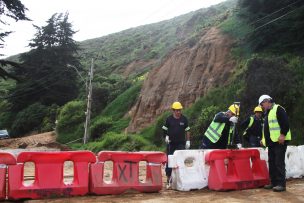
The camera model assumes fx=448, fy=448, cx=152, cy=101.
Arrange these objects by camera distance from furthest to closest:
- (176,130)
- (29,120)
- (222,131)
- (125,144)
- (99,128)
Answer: (29,120) < (99,128) < (125,144) < (176,130) < (222,131)

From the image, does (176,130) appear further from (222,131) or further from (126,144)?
(126,144)

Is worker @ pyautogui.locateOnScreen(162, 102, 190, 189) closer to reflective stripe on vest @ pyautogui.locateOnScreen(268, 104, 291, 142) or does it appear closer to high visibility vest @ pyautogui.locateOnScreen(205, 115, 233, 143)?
high visibility vest @ pyautogui.locateOnScreen(205, 115, 233, 143)

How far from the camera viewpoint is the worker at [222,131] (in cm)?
960

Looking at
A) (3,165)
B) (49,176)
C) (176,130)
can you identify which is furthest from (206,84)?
(3,165)

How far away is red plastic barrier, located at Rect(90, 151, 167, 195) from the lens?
8195 mm

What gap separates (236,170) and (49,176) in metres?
3.79

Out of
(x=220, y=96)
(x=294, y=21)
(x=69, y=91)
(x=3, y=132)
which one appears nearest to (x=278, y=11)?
(x=294, y=21)

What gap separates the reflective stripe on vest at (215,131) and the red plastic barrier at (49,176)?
2.92 m

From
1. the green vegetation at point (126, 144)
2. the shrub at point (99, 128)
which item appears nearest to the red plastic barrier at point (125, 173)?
the green vegetation at point (126, 144)

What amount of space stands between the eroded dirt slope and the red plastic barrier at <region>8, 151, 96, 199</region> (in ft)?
63.8

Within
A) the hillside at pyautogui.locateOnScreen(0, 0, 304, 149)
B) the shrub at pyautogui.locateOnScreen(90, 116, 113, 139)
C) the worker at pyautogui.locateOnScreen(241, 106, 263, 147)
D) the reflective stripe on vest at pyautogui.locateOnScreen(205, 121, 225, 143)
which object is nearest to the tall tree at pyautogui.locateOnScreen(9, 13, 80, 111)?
the hillside at pyautogui.locateOnScreen(0, 0, 304, 149)

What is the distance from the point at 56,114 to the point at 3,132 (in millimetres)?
6579

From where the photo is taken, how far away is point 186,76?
31.8 meters

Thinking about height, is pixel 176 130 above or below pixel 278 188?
above
